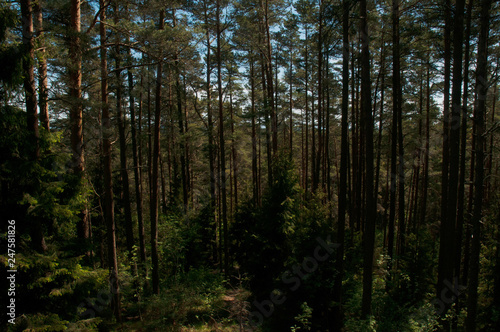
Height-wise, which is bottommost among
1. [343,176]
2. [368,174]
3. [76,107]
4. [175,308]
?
[175,308]

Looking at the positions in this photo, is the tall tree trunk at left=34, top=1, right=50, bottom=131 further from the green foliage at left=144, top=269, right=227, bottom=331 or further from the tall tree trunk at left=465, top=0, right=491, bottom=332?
the tall tree trunk at left=465, top=0, right=491, bottom=332

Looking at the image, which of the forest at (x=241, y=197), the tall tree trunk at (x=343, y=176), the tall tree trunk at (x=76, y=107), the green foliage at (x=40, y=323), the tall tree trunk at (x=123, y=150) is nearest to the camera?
the green foliage at (x=40, y=323)

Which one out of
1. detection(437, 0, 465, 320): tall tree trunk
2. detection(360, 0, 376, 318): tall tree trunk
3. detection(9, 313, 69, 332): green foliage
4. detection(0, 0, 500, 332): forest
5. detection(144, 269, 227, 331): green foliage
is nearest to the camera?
detection(9, 313, 69, 332): green foliage

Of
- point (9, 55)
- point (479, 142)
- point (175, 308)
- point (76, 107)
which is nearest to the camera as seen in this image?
point (9, 55)

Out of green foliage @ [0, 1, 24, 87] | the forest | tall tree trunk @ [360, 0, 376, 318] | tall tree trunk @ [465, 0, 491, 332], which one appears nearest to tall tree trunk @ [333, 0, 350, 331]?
the forest

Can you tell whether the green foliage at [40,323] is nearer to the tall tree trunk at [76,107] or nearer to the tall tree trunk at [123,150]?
the tall tree trunk at [76,107]

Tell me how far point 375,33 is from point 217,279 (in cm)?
1677

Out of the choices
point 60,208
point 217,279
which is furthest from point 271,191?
point 60,208

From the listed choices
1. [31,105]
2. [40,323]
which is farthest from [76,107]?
[40,323]

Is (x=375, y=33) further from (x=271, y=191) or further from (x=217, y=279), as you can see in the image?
(x=217, y=279)

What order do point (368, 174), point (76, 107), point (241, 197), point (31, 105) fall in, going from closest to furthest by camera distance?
point (31, 105) < point (76, 107) < point (368, 174) < point (241, 197)

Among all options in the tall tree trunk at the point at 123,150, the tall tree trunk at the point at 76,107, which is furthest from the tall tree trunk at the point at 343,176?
the tall tree trunk at the point at 123,150

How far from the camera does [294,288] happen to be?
947 cm

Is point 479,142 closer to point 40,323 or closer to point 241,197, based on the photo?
point 40,323
